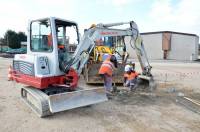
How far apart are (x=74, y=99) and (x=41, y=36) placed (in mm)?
2000

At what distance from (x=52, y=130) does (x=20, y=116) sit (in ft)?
4.45

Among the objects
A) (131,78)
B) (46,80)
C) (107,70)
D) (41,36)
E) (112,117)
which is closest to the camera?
(112,117)

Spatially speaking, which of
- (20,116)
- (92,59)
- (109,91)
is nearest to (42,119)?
(20,116)

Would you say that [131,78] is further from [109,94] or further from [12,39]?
[12,39]

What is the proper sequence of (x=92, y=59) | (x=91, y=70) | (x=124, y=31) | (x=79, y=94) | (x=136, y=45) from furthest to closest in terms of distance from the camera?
(x=92, y=59), (x=91, y=70), (x=136, y=45), (x=124, y=31), (x=79, y=94)

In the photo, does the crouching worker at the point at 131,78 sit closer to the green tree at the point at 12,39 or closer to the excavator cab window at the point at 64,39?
the excavator cab window at the point at 64,39

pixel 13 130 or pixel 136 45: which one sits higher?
pixel 136 45

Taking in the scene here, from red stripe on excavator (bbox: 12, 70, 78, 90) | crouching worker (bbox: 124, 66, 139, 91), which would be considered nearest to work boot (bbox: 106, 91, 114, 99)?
crouching worker (bbox: 124, 66, 139, 91)

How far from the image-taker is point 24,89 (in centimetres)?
791

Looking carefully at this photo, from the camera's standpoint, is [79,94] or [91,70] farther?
[91,70]

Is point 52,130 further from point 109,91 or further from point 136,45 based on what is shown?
point 136,45

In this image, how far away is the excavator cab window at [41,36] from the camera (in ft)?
22.4

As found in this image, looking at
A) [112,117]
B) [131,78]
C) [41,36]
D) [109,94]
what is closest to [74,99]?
[112,117]

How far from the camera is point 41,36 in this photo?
705 cm
